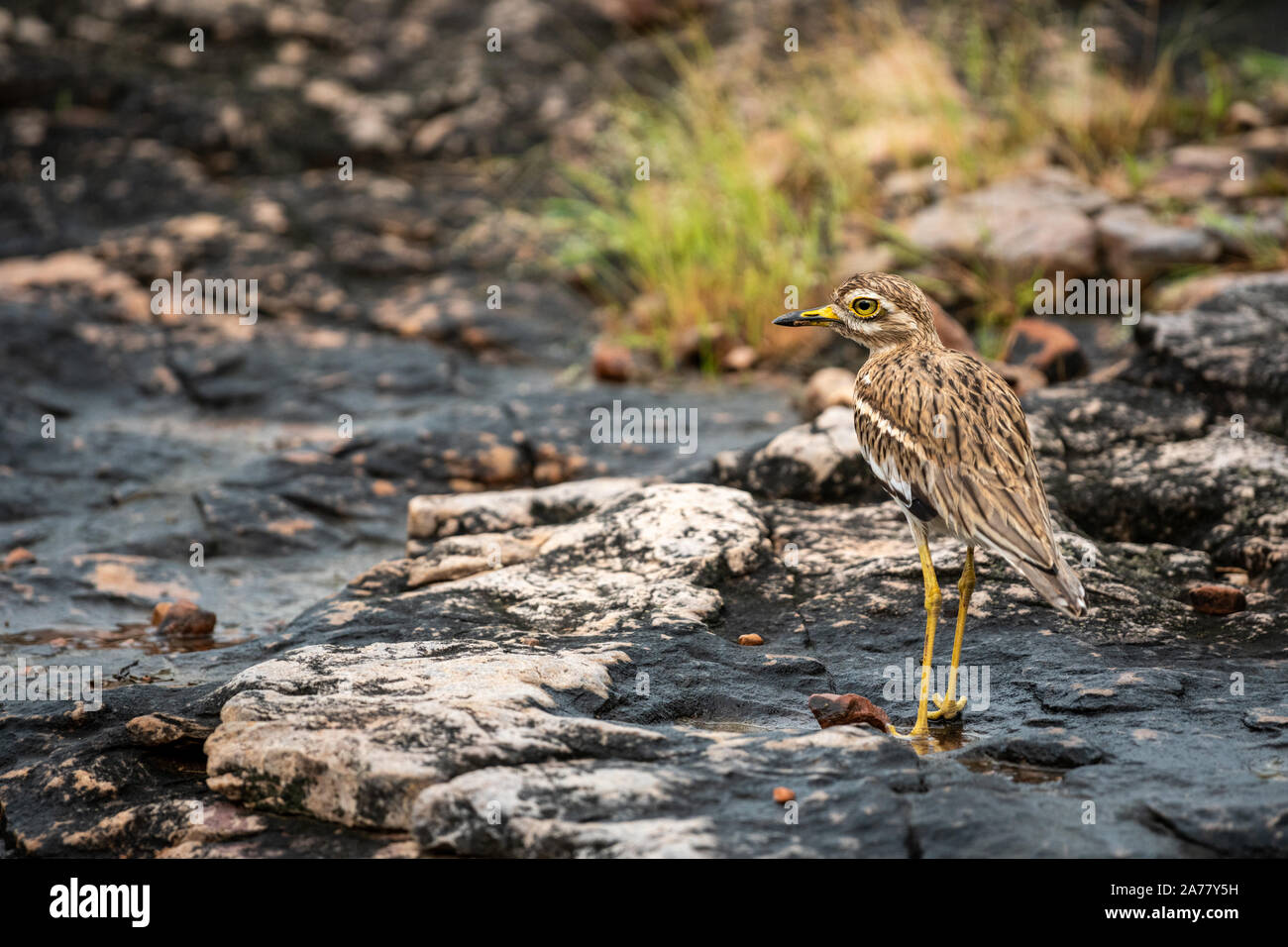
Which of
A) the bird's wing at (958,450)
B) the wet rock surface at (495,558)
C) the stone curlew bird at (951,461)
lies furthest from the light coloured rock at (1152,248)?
the bird's wing at (958,450)

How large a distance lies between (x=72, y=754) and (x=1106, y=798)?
2955 mm

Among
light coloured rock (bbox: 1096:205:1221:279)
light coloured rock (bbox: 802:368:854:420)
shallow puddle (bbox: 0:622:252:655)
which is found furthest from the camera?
light coloured rock (bbox: 1096:205:1221:279)

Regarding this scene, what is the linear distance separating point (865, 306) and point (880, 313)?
0.21ft

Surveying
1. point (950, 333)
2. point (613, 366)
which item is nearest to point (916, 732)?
point (950, 333)

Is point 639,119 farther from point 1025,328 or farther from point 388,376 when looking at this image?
point 1025,328

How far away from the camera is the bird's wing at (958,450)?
3764 mm

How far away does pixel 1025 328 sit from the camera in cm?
718

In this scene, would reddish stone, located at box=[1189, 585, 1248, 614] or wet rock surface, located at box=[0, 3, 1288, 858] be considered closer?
wet rock surface, located at box=[0, 3, 1288, 858]

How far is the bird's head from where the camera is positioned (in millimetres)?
4535

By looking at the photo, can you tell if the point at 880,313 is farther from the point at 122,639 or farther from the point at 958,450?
the point at 122,639

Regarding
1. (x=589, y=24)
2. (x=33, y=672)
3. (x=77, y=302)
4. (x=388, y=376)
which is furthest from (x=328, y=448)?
(x=589, y=24)

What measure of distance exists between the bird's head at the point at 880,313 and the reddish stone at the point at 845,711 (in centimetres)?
151

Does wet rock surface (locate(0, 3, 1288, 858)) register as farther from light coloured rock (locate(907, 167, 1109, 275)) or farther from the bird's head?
the bird's head

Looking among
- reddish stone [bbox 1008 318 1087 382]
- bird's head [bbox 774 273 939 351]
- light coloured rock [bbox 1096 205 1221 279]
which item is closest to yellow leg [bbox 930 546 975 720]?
bird's head [bbox 774 273 939 351]
